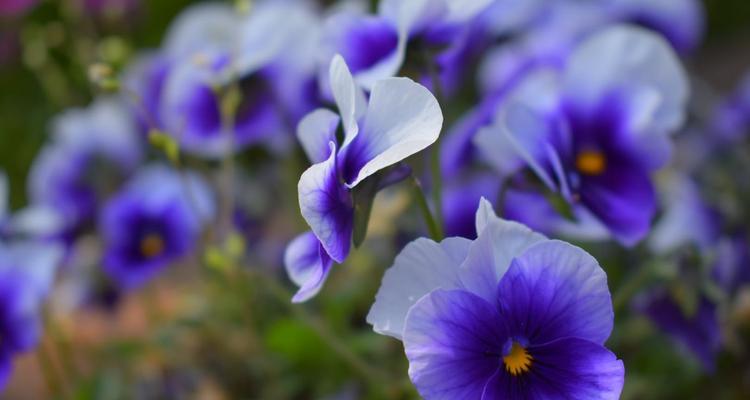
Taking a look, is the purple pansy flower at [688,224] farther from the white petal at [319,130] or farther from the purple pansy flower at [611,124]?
the white petal at [319,130]

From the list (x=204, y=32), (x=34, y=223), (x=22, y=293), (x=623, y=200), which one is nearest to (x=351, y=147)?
(x=623, y=200)

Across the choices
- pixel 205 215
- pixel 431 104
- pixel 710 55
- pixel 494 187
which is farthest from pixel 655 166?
pixel 710 55

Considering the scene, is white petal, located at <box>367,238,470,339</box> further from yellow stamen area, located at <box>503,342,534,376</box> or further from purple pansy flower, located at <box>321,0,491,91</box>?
purple pansy flower, located at <box>321,0,491,91</box>

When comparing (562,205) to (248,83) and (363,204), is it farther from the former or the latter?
(248,83)

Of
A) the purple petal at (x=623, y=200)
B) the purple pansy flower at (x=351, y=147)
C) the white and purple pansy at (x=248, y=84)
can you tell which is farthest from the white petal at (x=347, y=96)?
the white and purple pansy at (x=248, y=84)

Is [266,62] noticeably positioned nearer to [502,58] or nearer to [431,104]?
[502,58]

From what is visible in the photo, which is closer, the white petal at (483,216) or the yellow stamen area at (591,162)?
the white petal at (483,216)

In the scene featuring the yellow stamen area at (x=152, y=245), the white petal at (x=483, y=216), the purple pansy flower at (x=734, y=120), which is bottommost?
the purple pansy flower at (x=734, y=120)

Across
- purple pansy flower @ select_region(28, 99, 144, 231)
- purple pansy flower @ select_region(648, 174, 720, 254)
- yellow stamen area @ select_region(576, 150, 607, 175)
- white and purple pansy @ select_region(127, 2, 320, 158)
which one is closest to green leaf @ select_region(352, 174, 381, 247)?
yellow stamen area @ select_region(576, 150, 607, 175)
